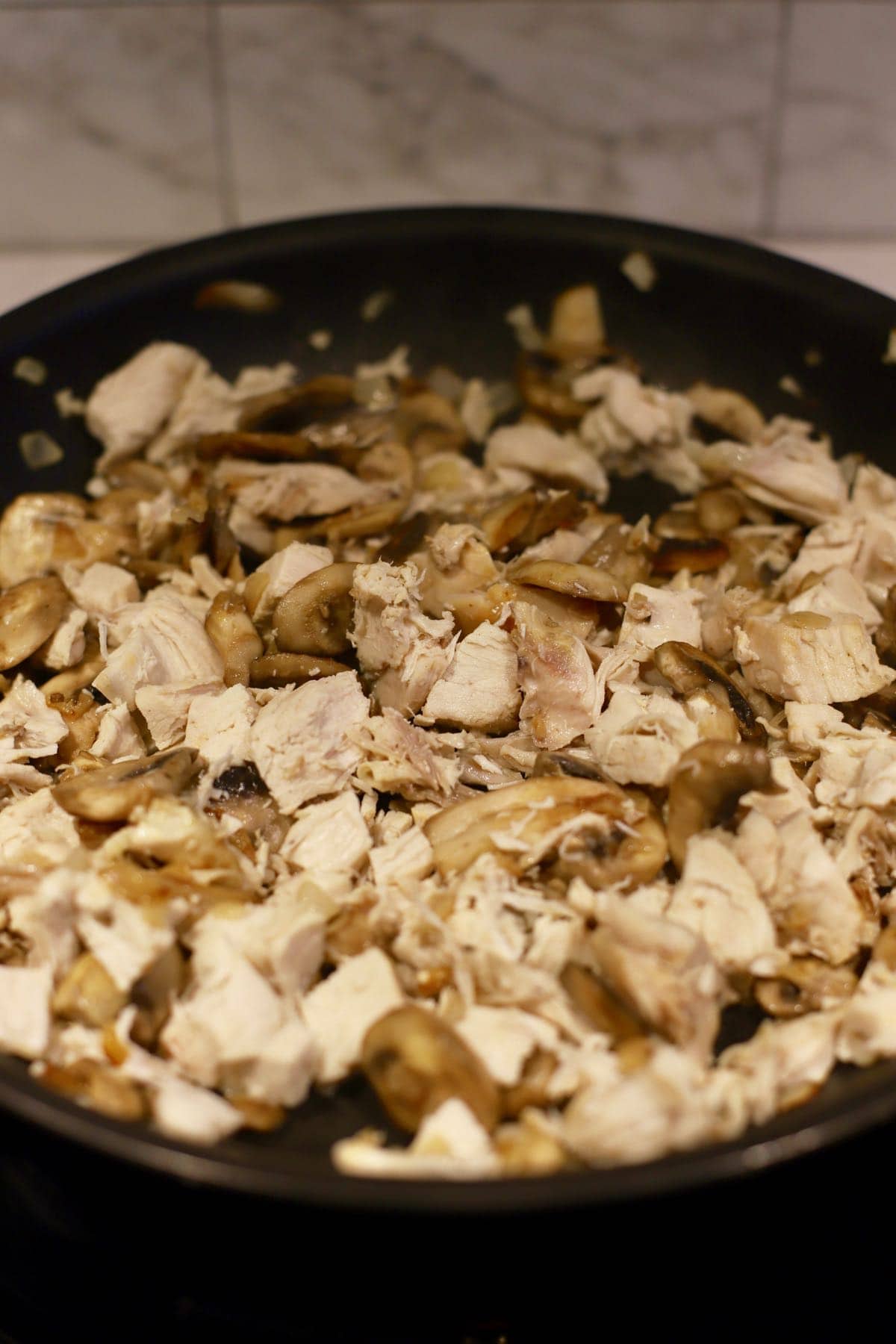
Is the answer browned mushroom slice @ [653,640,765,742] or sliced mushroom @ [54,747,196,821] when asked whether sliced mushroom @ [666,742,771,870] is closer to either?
browned mushroom slice @ [653,640,765,742]

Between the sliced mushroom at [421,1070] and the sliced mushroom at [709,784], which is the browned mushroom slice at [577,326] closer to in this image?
the sliced mushroom at [709,784]

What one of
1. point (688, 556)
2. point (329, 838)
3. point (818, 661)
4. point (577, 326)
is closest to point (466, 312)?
point (577, 326)

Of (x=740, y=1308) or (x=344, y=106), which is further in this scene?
Answer: (x=344, y=106)

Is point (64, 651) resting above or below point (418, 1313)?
above

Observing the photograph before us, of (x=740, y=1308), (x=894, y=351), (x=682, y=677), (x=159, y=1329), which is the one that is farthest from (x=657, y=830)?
(x=894, y=351)

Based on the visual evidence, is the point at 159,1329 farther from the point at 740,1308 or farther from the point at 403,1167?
the point at 740,1308

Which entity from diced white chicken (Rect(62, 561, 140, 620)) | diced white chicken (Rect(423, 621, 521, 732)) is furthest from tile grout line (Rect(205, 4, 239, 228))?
diced white chicken (Rect(423, 621, 521, 732))
